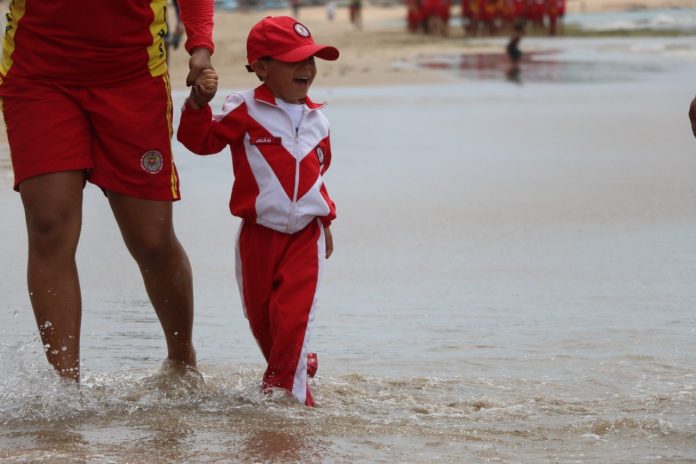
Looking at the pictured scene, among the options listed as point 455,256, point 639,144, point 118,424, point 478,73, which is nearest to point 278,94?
point 118,424

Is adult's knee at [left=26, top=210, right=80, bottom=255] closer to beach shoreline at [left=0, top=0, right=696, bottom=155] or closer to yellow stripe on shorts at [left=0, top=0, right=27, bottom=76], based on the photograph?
yellow stripe on shorts at [left=0, top=0, right=27, bottom=76]

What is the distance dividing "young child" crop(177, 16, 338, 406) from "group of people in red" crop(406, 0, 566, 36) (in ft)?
132

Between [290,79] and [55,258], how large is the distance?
0.90 meters

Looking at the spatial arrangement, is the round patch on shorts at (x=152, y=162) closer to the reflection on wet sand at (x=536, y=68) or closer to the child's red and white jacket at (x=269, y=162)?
the child's red and white jacket at (x=269, y=162)

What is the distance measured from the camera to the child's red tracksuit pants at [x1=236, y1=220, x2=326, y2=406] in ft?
14.5

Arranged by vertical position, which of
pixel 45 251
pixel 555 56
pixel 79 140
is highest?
pixel 79 140

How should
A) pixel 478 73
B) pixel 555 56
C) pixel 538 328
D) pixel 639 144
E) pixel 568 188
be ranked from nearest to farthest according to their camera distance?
pixel 538 328, pixel 568 188, pixel 639 144, pixel 478 73, pixel 555 56

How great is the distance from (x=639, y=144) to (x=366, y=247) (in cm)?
530

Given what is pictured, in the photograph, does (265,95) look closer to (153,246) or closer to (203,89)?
(203,89)

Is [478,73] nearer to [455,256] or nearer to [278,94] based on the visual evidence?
[455,256]

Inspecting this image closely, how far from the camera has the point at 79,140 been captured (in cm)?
431

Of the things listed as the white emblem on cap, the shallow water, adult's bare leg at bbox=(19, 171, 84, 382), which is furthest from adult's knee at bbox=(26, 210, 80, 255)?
the white emblem on cap

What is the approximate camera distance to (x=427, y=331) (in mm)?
5664

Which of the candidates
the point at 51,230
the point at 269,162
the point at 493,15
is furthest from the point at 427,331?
the point at 493,15
